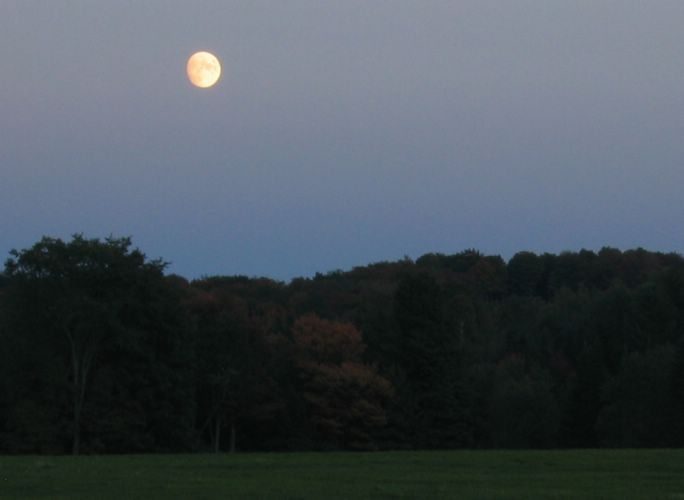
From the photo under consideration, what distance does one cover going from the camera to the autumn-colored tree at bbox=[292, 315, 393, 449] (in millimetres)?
55000

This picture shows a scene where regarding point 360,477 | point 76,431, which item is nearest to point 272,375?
point 76,431

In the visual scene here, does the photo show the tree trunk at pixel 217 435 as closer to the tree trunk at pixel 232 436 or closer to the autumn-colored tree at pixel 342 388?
the tree trunk at pixel 232 436

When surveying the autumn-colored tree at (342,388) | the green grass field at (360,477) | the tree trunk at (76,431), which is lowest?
the green grass field at (360,477)

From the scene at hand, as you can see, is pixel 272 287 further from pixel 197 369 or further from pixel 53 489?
pixel 53 489

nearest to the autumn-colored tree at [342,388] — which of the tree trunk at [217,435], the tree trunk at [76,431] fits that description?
the tree trunk at [217,435]

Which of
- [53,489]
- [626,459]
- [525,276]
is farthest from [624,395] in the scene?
[525,276]

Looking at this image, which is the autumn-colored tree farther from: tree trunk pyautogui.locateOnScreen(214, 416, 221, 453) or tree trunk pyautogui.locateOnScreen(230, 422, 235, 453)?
tree trunk pyautogui.locateOnScreen(214, 416, 221, 453)

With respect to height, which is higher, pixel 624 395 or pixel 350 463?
pixel 624 395

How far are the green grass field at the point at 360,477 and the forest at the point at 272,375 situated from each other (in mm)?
23620

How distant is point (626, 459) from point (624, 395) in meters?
38.0

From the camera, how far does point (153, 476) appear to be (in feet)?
67.7

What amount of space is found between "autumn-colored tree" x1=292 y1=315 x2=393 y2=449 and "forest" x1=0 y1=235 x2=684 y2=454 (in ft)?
0.24

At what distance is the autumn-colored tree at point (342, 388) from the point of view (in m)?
55.0

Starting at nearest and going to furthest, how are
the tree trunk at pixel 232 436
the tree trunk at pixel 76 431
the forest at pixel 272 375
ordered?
the tree trunk at pixel 76 431 < the forest at pixel 272 375 < the tree trunk at pixel 232 436
